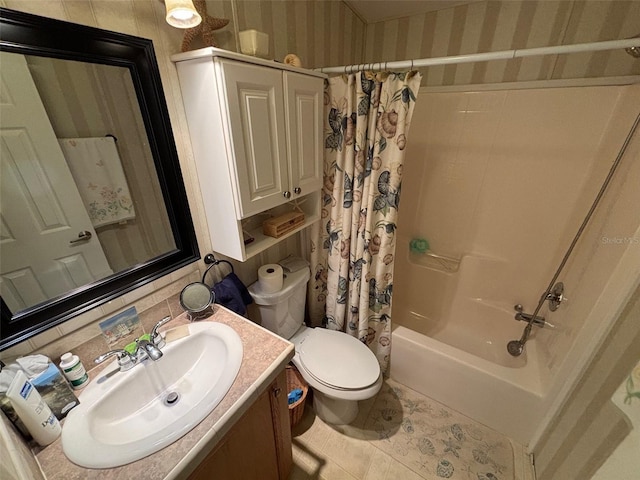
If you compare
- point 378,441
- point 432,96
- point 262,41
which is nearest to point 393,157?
point 262,41

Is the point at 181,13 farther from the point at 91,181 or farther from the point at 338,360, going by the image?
the point at 338,360

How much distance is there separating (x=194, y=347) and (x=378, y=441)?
1109mm

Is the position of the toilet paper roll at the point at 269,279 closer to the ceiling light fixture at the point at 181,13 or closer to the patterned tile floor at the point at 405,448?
the patterned tile floor at the point at 405,448

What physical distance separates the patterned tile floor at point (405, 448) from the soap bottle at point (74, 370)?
1037mm

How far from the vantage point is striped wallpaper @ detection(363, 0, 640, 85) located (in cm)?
130

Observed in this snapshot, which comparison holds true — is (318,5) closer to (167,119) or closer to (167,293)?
(167,119)

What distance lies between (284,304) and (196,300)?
0.47m

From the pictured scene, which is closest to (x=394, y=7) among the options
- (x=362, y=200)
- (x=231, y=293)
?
(x=362, y=200)

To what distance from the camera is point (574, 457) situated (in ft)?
3.11

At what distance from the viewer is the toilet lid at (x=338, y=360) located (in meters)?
1.22

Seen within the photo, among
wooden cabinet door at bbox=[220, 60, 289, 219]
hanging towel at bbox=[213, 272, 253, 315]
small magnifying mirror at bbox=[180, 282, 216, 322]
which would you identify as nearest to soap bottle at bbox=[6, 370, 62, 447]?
small magnifying mirror at bbox=[180, 282, 216, 322]

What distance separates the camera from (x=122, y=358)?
801mm

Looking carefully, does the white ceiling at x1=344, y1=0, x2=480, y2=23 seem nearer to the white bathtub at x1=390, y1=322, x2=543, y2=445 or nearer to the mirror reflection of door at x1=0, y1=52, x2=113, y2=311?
the mirror reflection of door at x1=0, y1=52, x2=113, y2=311

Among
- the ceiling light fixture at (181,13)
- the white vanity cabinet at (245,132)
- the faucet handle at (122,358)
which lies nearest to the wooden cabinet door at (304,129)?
the white vanity cabinet at (245,132)
